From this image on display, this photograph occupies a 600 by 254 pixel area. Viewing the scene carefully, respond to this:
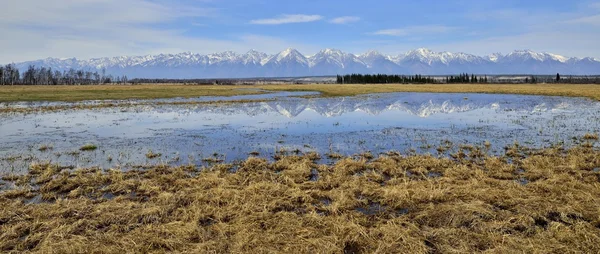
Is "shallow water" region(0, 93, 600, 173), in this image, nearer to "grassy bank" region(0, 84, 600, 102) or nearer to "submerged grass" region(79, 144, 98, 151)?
"submerged grass" region(79, 144, 98, 151)

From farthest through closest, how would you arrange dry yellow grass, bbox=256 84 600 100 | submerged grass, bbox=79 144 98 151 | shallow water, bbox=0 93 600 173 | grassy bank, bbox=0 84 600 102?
dry yellow grass, bbox=256 84 600 100
grassy bank, bbox=0 84 600 102
submerged grass, bbox=79 144 98 151
shallow water, bbox=0 93 600 173

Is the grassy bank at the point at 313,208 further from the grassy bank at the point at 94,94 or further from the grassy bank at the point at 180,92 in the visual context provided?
the grassy bank at the point at 180,92

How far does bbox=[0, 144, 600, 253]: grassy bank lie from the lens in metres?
7.64

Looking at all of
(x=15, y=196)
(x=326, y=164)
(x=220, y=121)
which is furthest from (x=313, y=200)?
(x=220, y=121)

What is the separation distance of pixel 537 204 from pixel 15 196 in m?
15.7

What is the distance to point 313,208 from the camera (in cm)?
997

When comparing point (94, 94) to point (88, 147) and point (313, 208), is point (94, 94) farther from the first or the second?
point (313, 208)

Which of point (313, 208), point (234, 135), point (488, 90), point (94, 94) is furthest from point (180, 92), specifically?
point (313, 208)

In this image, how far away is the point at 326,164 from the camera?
15.4m

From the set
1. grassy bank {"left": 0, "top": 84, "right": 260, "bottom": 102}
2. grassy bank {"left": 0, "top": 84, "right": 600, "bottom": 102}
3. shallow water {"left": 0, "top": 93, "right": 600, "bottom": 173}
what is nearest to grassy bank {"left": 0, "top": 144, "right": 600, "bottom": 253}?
shallow water {"left": 0, "top": 93, "right": 600, "bottom": 173}

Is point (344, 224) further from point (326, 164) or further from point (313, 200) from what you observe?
point (326, 164)

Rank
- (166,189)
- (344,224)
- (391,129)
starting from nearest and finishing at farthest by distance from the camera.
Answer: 1. (344,224)
2. (166,189)
3. (391,129)

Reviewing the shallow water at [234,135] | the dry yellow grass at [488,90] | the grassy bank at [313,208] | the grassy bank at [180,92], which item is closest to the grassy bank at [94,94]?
the grassy bank at [180,92]

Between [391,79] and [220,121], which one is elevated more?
[391,79]
